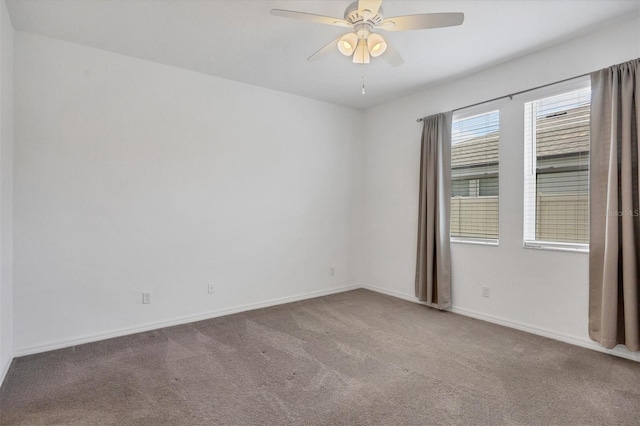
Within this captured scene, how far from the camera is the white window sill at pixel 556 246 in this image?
2.91 metres

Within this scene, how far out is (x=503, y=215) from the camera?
3428 mm

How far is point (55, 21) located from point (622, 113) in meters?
4.52

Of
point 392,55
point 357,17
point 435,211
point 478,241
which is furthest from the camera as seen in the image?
point 435,211

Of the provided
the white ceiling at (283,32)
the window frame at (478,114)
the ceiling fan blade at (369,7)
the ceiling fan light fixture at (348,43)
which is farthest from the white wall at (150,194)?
the ceiling fan blade at (369,7)

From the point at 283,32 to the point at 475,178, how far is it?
2537 mm

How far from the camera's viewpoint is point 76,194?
2.96 m

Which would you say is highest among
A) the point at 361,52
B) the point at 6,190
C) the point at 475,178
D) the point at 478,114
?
the point at 361,52

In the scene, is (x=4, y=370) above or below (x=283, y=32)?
below

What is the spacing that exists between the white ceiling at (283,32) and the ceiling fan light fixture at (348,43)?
0.27 metres

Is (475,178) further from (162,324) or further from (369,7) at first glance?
(162,324)

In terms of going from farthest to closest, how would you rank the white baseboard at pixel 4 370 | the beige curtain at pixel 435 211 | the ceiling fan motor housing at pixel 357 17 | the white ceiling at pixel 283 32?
the beige curtain at pixel 435 211, the white ceiling at pixel 283 32, the white baseboard at pixel 4 370, the ceiling fan motor housing at pixel 357 17

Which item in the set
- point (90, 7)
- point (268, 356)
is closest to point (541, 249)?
point (268, 356)

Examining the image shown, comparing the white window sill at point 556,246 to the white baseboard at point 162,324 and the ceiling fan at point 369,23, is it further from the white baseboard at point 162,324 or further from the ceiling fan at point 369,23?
the white baseboard at point 162,324

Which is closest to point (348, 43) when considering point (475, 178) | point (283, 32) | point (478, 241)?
point (283, 32)
